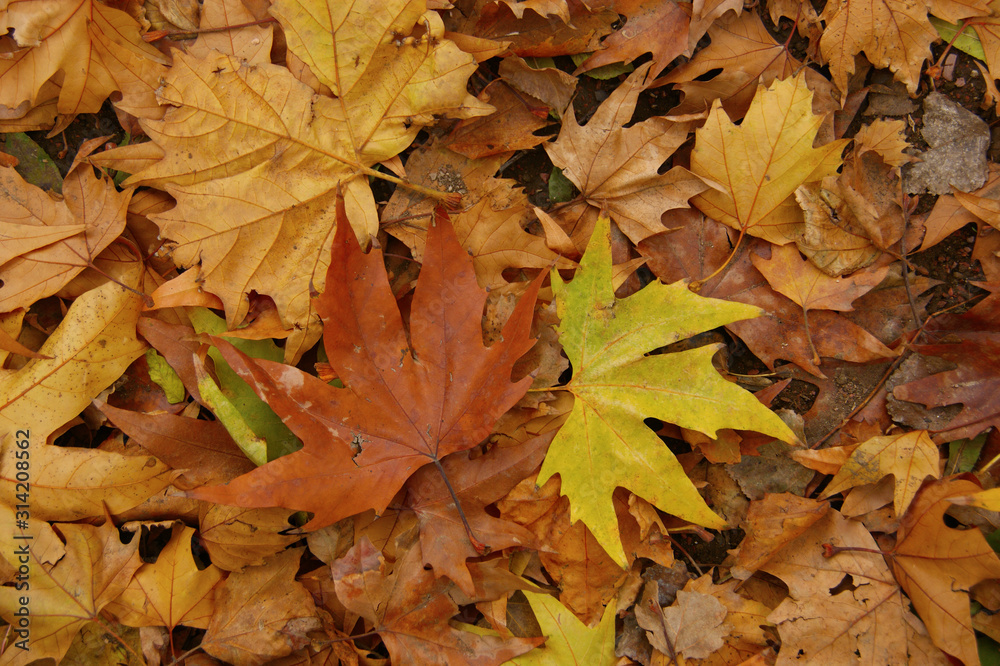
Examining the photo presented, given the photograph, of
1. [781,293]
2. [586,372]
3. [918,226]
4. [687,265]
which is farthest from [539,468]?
[918,226]

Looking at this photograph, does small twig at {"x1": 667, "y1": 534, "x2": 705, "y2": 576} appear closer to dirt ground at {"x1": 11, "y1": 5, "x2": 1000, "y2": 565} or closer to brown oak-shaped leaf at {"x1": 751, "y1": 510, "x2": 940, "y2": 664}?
dirt ground at {"x1": 11, "y1": 5, "x2": 1000, "y2": 565}

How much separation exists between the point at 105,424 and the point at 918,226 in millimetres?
2550

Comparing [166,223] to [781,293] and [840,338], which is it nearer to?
[781,293]

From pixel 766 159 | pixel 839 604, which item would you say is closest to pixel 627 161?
pixel 766 159

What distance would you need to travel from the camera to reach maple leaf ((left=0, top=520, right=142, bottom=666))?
154 cm

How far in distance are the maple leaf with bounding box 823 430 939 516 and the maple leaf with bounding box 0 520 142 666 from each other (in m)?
2.05

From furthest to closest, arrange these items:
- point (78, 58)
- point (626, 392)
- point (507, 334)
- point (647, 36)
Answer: point (647, 36) → point (78, 58) → point (626, 392) → point (507, 334)

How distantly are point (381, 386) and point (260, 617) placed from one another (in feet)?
2.55

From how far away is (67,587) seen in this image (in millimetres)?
1569

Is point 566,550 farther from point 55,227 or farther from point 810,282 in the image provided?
point 55,227

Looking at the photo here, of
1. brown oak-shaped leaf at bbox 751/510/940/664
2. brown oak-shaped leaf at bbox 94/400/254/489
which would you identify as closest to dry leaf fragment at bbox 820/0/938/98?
brown oak-shaped leaf at bbox 751/510/940/664

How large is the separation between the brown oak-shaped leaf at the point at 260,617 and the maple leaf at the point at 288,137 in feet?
2.16

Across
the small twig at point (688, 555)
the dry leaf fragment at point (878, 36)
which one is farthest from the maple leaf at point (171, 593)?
the dry leaf fragment at point (878, 36)

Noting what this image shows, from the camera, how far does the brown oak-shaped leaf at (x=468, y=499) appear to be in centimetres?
155
